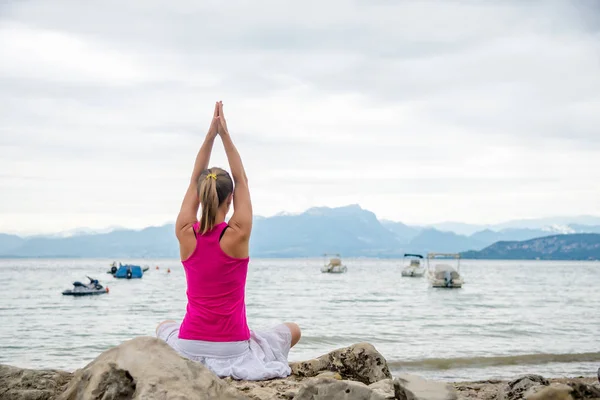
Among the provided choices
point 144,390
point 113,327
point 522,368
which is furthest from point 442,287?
point 144,390

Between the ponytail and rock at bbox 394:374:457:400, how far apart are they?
65.2 inches

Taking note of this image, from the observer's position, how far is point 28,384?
4.55 m

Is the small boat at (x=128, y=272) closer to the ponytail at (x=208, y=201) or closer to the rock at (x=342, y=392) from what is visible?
the ponytail at (x=208, y=201)

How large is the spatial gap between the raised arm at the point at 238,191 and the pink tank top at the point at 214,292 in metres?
0.14

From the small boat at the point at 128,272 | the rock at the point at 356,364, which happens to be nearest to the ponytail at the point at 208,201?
the rock at the point at 356,364

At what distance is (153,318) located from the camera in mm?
24312

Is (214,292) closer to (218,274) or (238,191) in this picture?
(218,274)

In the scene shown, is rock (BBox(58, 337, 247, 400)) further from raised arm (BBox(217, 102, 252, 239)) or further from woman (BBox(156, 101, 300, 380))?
raised arm (BBox(217, 102, 252, 239))

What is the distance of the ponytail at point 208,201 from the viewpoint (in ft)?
14.1

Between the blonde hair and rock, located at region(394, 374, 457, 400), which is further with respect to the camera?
the blonde hair

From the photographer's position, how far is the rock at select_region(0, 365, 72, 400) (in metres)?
4.35

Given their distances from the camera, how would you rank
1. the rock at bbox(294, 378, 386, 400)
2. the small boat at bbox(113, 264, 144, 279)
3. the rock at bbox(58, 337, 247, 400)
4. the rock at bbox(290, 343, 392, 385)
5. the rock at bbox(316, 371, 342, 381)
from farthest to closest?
the small boat at bbox(113, 264, 144, 279) < the rock at bbox(290, 343, 392, 385) < the rock at bbox(316, 371, 342, 381) < the rock at bbox(294, 378, 386, 400) < the rock at bbox(58, 337, 247, 400)

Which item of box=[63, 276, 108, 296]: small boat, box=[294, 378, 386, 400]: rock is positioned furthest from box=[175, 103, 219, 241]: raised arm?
box=[63, 276, 108, 296]: small boat

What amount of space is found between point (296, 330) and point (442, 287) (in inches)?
1822
